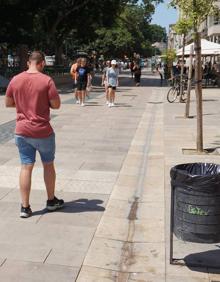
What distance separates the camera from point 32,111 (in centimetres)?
568

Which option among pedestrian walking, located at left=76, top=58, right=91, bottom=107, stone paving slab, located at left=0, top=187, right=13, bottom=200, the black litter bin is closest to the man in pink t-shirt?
stone paving slab, located at left=0, top=187, right=13, bottom=200

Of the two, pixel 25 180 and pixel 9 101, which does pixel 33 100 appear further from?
pixel 25 180

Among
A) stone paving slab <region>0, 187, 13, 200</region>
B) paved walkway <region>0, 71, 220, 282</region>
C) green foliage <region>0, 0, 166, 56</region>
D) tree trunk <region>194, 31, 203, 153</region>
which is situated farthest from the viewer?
green foliage <region>0, 0, 166, 56</region>

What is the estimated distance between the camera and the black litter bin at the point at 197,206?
4219 mm

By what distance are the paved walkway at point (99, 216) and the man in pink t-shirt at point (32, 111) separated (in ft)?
1.89

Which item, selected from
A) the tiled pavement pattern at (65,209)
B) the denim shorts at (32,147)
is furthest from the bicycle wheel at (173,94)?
the denim shorts at (32,147)

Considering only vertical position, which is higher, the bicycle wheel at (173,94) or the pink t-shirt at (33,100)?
the pink t-shirt at (33,100)

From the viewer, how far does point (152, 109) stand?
18.5 m

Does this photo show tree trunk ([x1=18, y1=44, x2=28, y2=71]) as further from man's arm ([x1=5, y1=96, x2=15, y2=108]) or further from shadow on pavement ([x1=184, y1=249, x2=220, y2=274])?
shadow on pavement ([x1=184, y1=249, x2=220, y2=274])

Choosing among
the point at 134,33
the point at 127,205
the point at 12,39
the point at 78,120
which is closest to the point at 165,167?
the point at 127,205

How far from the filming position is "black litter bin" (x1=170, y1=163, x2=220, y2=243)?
4219mm

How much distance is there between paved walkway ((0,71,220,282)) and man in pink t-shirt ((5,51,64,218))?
0.58 m

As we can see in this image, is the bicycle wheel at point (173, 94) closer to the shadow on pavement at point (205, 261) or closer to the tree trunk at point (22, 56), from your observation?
the tree trunk at point (22, 56)

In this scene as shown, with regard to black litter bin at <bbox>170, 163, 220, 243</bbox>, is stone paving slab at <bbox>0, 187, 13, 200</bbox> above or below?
below
